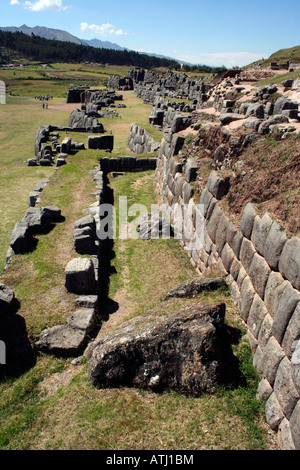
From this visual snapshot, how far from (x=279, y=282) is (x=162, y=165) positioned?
14655 millimetres

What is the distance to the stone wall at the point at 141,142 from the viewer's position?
27725 millimetres

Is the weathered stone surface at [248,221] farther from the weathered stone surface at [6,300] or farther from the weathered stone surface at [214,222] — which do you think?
the weathered stone surface at [6,300]

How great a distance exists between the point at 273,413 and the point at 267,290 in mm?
2261

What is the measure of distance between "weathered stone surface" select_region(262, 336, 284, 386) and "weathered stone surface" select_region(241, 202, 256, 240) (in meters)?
2.75

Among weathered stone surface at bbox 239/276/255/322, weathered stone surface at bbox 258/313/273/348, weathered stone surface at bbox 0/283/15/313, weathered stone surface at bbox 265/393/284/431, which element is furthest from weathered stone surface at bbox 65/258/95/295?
weathered stone surface at bbox 265/393/284/431

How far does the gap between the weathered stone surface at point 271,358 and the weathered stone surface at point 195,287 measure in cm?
281

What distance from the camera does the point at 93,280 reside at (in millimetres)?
A: 10781

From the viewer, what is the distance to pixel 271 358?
634 centimetres

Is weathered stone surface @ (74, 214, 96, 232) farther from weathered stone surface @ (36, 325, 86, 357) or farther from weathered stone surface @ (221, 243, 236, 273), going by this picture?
weathered stone surface @ (221, 243, 236, 273)

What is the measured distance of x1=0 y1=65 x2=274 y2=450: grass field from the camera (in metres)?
6.03

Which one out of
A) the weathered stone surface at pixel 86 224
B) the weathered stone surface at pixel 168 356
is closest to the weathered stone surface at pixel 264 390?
the weathered stone surface at pixel 168 356

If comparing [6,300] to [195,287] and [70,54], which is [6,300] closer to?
[195,287]
